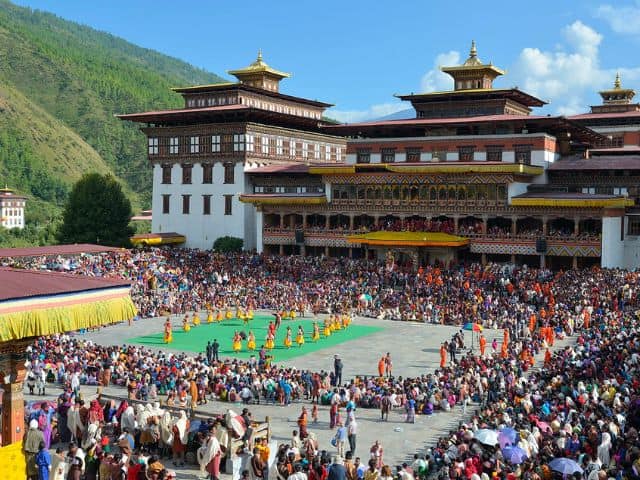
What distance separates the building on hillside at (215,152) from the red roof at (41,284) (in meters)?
54.5

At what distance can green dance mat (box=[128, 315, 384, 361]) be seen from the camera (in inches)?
1494

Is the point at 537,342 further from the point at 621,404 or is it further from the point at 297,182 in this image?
the point at 297,182

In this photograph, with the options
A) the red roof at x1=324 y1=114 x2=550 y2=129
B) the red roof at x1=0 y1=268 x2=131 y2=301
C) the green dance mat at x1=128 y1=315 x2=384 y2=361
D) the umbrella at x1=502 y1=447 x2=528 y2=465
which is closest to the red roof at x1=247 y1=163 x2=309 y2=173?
the red roof at x1=324 y1=114 x2=550 y2=129

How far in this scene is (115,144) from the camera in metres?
171

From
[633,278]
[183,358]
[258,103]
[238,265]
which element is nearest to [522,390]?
[183,358]

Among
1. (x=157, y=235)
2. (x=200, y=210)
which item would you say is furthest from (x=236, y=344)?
(x=200, y=210)

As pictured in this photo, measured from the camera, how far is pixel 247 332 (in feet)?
140

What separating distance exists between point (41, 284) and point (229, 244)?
54197 millimetres

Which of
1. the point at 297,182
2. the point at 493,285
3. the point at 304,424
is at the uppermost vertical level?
the point at 297,182

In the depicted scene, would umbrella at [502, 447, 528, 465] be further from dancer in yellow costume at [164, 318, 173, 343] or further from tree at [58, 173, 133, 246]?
tree at [58, 173, 133, 246]

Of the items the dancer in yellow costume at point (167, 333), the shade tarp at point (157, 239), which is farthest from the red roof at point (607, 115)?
the dancer in yellow costume at point (167, 333)

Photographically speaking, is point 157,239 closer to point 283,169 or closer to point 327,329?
point 283,169

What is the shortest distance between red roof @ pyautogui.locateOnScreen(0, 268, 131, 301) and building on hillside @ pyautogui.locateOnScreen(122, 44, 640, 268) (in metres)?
42.9

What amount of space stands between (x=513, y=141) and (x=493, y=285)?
Answer: 45.6ft
